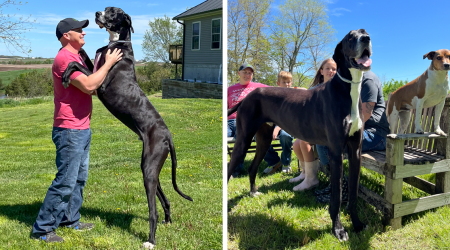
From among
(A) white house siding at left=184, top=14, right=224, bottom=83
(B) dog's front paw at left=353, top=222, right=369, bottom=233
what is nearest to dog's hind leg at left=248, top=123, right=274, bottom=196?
(B) dog's front paw at left=353, top=222, right=369, bottom=233

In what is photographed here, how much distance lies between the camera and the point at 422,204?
2.23m

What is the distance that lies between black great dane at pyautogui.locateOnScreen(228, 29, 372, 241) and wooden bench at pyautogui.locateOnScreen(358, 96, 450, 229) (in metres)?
0.39

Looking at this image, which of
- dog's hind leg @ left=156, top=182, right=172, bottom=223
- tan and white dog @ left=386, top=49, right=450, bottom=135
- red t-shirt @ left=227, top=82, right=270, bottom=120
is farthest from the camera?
dog's hind leg @ left=156, top=182, right=172, bottom=223

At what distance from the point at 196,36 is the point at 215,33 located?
0.97 m

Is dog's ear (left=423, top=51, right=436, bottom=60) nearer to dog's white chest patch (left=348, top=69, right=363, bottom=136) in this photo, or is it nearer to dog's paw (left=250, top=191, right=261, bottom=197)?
dog's white chest patch (left=348, top=69, right=363, bottom=136)

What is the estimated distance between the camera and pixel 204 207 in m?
3.21

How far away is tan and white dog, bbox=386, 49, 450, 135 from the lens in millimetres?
1835

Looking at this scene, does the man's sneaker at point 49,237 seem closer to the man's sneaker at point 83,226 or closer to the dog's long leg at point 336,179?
the man's sneaker at point 83,226

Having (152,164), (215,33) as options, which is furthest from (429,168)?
(215,33)

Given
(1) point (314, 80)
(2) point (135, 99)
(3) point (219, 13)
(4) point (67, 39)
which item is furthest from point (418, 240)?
(3) point (219, 13)

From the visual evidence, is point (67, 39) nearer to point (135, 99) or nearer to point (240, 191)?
point (135, 99)

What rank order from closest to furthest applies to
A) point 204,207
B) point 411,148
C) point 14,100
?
1. point 411,148
2. point 204,207
3. point 14,100

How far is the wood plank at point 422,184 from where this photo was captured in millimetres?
2453

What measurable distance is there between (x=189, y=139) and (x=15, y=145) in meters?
3.50
